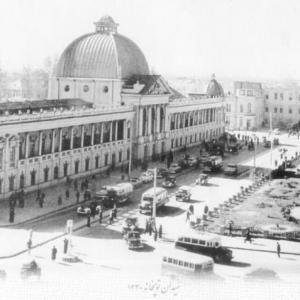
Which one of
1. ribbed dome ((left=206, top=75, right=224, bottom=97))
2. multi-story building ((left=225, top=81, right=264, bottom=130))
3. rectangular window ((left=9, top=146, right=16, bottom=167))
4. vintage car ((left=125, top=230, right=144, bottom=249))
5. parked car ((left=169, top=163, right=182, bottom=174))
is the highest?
ribbed dome ((left=206, top=75, right=224, bottom=97))

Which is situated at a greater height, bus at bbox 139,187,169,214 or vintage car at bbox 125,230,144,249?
bus at bbox 139,187,169,214

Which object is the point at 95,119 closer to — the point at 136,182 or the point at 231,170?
the point at 136,182

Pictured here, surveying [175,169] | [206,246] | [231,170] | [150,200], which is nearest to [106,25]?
[175,169]

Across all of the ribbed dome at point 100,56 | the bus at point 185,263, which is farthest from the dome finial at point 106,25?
the bus at point 185,263

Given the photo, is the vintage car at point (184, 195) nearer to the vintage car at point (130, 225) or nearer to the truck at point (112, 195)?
the truck at point (112, 195)

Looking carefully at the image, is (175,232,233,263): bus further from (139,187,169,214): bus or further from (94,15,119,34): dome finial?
(94,15,119,34): dome finial

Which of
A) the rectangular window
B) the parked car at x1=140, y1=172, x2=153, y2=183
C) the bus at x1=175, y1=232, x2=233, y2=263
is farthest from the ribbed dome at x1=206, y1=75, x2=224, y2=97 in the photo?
the bus at x1=175, y1=232, x2=233, y2=263

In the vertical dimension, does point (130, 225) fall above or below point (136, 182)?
below

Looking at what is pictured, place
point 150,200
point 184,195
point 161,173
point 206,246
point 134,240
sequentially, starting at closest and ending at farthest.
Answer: point 206,246, point 134,240, point 150,200, point 184,195, point 161,173
